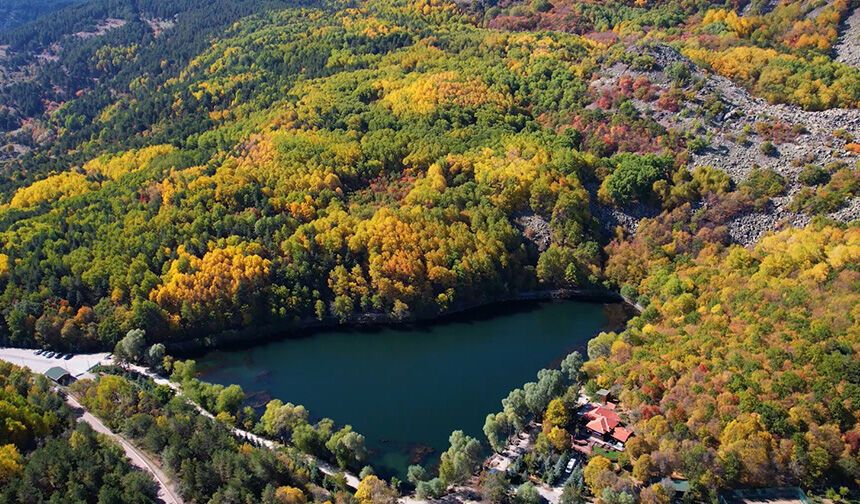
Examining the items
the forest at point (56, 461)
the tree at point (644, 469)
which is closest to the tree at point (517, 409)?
the tree at point (644, 469)

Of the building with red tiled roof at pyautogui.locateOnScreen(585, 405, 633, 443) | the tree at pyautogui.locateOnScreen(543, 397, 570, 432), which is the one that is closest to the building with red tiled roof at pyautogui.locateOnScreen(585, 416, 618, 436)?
the building with red tiled roof at pyautogui.locateOnScreen(585, 405, 633, 443)

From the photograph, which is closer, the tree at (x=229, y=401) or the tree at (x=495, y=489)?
the tree at (x=495, y=489)

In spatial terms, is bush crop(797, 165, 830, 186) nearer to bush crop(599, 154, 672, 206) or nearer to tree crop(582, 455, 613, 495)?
bush crop(599, 154, 672, 206)

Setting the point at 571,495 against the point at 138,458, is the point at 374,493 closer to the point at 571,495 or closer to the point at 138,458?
the point at 571,495

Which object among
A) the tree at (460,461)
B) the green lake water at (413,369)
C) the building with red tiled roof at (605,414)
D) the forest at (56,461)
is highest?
the forest at (56,461)

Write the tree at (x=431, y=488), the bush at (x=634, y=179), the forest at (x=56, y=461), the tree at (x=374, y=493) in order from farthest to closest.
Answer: the bush at (x=634, y=179) < the tree at (x=431, y=488) < the tree at (x=374, y=493) < the forest at (x=56, y=461)

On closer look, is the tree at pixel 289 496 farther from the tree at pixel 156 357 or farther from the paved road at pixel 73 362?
the tree at pixel 156 357

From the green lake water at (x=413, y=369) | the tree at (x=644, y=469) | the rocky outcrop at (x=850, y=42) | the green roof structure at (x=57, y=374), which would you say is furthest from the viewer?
the rocky outcrop at (x=850, y=42)
